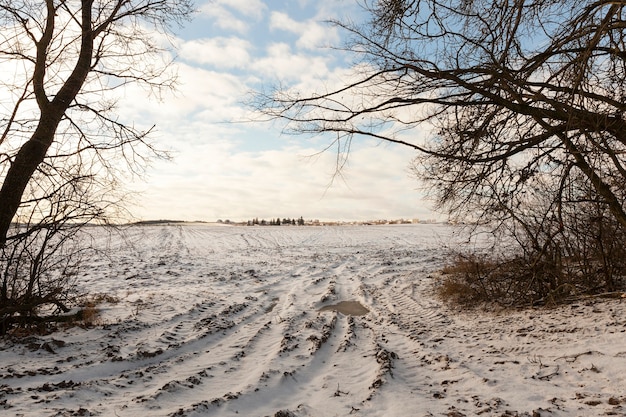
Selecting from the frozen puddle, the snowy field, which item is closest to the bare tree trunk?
the snowy field

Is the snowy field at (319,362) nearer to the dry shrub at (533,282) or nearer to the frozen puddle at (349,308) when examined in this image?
the frozen puddle at (349,308)

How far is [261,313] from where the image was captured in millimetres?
7867

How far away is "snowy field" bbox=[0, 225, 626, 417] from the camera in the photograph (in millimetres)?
3461

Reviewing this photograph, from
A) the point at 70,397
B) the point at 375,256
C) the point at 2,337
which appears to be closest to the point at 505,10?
the point at 70,397

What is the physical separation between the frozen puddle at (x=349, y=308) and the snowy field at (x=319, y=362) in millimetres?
70

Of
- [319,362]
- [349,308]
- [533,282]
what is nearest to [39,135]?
[319,362]

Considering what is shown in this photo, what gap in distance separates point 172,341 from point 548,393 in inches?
185

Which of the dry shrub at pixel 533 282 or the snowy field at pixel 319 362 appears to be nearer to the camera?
the snowy field at pixel 319 362

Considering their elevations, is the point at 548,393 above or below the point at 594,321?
below

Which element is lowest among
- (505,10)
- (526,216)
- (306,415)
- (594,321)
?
(306,415)

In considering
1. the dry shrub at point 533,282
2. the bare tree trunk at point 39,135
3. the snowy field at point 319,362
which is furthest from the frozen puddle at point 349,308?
the bare tree trunk at point 39,135

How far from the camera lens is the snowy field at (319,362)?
346cm

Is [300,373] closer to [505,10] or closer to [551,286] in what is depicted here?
[505,10]

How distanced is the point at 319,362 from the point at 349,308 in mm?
3641
